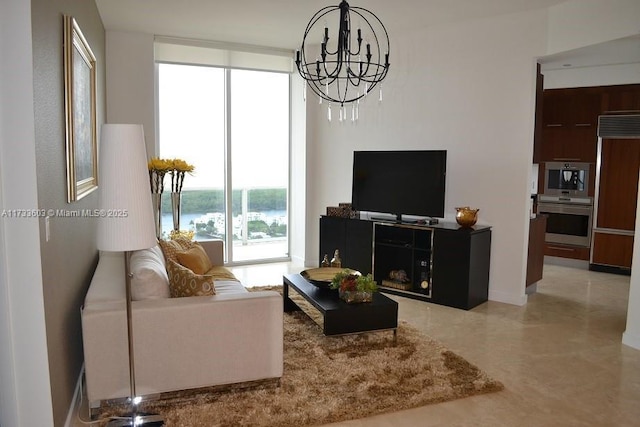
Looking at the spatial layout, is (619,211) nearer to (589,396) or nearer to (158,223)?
(589,396)

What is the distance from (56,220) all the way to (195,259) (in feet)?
5.56

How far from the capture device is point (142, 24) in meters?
5.71

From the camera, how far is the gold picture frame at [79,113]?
2.96 m

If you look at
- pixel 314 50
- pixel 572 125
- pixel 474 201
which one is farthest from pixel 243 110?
pixel 572 125

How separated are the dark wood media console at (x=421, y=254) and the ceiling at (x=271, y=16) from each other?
202 centimetres

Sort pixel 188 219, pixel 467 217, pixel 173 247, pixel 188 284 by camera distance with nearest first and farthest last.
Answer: pixel 188 284 < pixel 173 247 < pixel 467 217 < pixel 188 219

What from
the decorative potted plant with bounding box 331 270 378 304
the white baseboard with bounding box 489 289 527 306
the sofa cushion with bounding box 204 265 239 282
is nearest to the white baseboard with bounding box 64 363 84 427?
the sofa cushion with bounding box 204 265 239 282

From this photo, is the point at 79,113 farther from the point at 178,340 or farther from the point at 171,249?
the point at 178,340

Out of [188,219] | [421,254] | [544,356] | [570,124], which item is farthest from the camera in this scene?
[570,124]

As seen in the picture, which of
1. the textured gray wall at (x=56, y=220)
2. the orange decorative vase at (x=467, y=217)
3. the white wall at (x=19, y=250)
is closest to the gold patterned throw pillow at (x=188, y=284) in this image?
the textured gray wall at (x=56, y=220)

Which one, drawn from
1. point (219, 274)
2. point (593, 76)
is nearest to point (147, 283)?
point (219, 274)

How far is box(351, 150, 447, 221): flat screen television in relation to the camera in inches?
213

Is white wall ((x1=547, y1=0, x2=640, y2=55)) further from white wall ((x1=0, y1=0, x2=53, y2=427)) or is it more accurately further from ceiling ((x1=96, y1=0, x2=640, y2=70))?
white wall ((x1=0, y1=0, x2=53, y2=427))

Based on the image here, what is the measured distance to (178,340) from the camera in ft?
9.70
